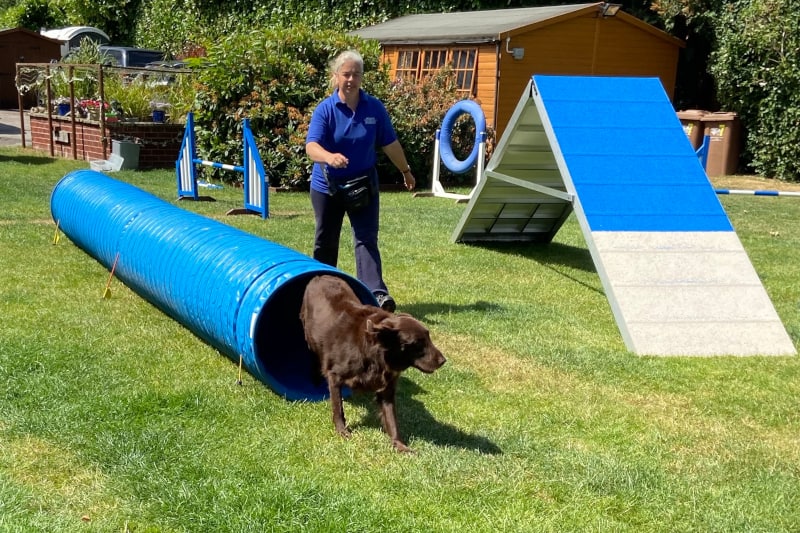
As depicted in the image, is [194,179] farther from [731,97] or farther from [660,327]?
[731,97]

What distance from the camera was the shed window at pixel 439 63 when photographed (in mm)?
16703

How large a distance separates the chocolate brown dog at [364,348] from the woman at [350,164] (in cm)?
133

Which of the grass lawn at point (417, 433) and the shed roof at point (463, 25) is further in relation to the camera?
the shed roof at point (463, 25)

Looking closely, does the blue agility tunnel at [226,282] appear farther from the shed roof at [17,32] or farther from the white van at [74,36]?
the white van at [74,36]

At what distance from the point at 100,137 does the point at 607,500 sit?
13596 millimetres

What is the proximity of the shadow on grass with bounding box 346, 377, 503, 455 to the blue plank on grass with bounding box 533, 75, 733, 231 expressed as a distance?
2491 mm

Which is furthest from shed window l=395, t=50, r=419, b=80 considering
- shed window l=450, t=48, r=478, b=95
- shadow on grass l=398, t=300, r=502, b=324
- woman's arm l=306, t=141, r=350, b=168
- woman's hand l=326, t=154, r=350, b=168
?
woman's hand l=326, t=154, r=350, b=168

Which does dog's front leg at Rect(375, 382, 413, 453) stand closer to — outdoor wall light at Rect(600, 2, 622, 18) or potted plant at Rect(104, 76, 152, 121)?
potted plant at Rect(104, 76, 152, 121)

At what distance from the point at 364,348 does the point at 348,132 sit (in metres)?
2.13

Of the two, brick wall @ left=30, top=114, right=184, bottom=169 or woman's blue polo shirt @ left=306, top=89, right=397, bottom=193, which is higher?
woman's blue polo shirt @ left=306, top=89, right=397, bottom=193

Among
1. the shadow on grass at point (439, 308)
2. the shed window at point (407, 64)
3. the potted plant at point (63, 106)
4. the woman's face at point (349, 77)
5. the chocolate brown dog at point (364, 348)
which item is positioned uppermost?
the shed window at point (407, 64)

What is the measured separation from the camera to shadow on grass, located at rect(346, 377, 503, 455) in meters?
4.06

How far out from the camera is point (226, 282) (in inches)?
191

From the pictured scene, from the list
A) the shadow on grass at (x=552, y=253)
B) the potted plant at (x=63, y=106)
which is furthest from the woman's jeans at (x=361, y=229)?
the potted plant at (x=63, y=106)
